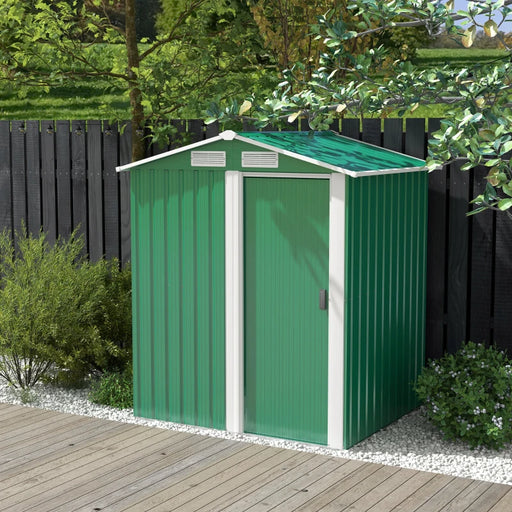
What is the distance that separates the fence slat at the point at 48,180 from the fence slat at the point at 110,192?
60 cm

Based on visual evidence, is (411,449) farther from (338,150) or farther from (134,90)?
(134,90)

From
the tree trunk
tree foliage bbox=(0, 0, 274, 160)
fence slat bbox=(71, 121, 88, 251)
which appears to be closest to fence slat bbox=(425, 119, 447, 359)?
tree foliage bbox=(0, 0, 274, 160)

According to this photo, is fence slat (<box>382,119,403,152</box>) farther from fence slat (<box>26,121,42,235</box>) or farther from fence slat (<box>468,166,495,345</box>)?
fence slat (<box>26,121,42,235</box>)

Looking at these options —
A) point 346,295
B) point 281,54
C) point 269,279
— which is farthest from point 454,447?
point 281,54

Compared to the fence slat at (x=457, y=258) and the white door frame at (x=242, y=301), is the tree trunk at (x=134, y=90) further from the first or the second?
the fence slat at (x=457, y=258)

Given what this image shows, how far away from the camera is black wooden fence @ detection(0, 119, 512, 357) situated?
596 cm

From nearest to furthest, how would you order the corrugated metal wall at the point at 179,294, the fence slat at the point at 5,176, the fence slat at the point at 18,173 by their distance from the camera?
the corrugated metal wall at the point at 179,294 < the fence slat at the point at 18,173 < the fence slat at the point at 5,176

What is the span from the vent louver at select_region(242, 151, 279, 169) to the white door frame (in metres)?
0.06

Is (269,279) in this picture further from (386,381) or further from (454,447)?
(454,447)

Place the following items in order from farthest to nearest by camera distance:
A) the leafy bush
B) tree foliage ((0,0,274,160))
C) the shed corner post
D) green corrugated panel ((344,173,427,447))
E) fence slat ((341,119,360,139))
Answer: tree foliage ((0,0,274,160))
the leafy bush
fence slat ((341,119,360,139))
the shed corner post
green corrugated panel ((344,173,427,447))

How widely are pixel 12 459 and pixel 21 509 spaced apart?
805 mm

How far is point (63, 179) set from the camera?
25.4 ft

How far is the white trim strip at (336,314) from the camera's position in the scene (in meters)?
5.07

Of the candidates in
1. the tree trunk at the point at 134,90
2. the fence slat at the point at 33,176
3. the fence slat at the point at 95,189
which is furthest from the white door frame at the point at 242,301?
the fence slat at the point at 33,176
